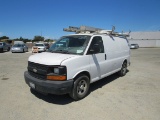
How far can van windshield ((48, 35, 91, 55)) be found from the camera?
4.89 meters

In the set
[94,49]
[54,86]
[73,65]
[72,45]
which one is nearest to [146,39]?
[94,49]

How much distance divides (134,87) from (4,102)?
455 cm

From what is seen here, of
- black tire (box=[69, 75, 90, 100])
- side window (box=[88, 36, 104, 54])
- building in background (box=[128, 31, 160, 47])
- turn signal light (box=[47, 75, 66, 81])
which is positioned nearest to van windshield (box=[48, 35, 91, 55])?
side window (box=[88, 36, 104, 54])

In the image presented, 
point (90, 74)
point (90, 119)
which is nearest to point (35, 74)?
point (90, 74)

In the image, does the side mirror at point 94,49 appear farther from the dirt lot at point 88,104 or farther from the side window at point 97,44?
the dirt lot at point 88,104

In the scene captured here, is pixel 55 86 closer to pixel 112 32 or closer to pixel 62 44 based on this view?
pixel 62 44

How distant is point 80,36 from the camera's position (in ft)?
17.8

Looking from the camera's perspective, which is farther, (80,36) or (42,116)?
(80,36)

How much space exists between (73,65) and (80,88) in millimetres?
882

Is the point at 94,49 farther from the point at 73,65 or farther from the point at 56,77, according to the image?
the point at 56,77

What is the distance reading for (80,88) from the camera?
15.6 ft

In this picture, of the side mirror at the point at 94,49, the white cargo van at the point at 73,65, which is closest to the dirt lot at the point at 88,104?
the white cargo van at the point at 73,65

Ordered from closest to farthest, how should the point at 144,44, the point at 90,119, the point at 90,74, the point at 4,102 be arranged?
the point at 90,119 < the point at 4,102 < the point at 90,74 < the point at 144,44

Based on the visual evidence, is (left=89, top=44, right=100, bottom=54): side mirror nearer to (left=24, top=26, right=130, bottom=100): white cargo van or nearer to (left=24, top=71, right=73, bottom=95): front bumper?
(left=24, top=26, right=130, bottom=100): white cargo van
